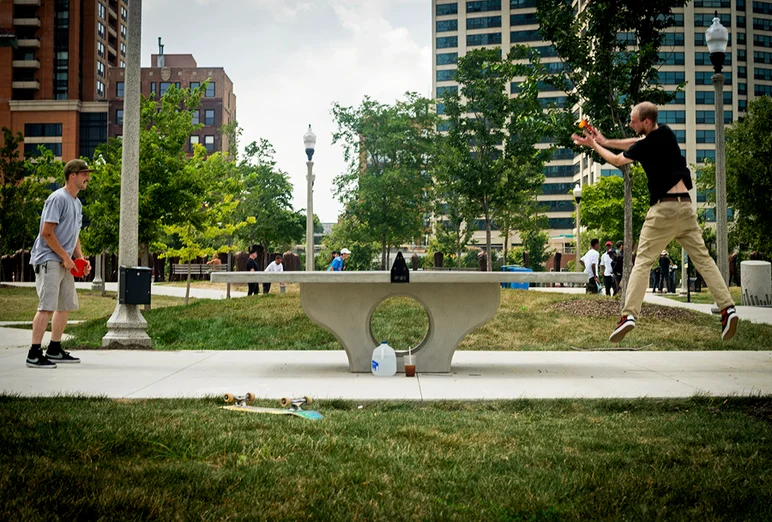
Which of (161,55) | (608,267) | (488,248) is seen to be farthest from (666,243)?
(161,55)

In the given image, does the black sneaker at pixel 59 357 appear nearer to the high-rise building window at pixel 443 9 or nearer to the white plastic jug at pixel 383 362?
the white plastic jug at pixel 383 362

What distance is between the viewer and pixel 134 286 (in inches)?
411

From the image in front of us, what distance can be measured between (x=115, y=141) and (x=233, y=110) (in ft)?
251

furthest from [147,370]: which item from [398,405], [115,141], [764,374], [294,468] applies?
[115,141]

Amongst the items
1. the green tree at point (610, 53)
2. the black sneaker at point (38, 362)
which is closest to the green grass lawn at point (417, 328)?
the green tree at point (610, 53)

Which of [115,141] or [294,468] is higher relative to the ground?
[115,141]

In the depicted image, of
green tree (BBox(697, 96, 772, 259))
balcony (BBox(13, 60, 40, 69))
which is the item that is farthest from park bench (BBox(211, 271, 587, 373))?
balcony (BBox(13, 60, 40, 69))

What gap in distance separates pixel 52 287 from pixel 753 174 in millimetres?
36557

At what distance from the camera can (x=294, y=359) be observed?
9758 mm

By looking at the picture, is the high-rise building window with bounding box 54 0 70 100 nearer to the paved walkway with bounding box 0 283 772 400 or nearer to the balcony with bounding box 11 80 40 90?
the balcony with bounding box 11 80 40 90

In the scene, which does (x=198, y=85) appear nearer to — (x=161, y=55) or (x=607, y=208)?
(x=161, y=55)

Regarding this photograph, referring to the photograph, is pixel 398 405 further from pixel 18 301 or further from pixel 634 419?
pixel 18 301

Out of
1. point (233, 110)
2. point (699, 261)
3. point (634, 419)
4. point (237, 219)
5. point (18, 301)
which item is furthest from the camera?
point (233, 110)

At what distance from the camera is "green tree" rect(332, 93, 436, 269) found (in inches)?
1980
